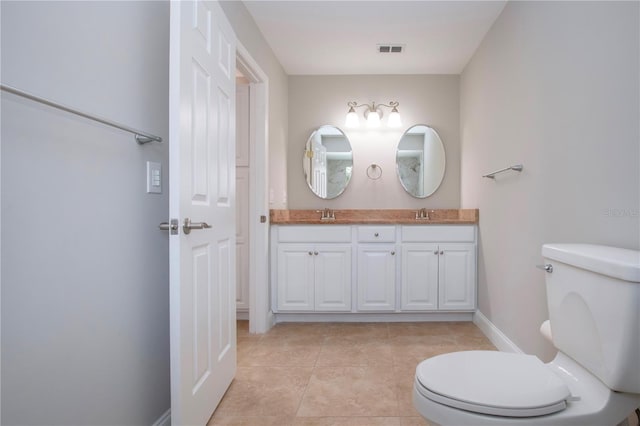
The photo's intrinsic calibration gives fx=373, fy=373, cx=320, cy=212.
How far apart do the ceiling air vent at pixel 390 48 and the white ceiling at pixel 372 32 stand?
0.05 metres

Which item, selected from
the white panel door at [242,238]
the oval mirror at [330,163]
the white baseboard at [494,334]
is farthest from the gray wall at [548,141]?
the white panel door at [242,238]

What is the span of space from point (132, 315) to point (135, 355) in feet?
0.47

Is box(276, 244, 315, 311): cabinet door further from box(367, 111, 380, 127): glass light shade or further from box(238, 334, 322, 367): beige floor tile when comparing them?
box(367, 111, 380, 127): glass light shade

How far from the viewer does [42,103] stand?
0.87m

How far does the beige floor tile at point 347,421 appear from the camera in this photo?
1.56 m

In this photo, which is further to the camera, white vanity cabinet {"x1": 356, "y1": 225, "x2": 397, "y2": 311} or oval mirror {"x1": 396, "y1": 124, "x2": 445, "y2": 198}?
oval mirror {"x1": 396, "y1": 124, "x2": 445, "y2": 198}

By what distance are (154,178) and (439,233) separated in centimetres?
218

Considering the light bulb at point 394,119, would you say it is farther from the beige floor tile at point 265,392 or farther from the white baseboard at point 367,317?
the beige floor tile at point 265,392

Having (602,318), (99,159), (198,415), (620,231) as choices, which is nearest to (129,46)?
(99,159)

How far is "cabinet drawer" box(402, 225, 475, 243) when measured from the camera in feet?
9.48

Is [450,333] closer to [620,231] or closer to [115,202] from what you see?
[620,231]

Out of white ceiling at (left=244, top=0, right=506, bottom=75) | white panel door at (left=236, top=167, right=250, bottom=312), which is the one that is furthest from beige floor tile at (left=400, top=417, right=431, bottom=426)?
white ceiling at (left=244, top=0, right=506, bottom=75)

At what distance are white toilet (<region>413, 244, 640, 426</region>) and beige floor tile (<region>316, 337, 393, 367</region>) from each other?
1127 millimetres

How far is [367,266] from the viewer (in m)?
2.92
